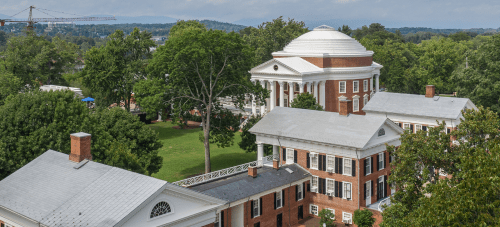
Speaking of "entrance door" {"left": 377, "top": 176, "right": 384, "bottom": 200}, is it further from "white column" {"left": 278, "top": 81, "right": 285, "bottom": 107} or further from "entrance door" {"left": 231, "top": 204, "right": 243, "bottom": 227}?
"white column" {"left": 278, "top": 81, "right": 285, "bottom": 107}

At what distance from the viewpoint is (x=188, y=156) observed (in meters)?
67.1

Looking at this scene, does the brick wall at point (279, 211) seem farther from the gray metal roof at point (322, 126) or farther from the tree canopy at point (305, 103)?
the tree canopy at point (305, 103)

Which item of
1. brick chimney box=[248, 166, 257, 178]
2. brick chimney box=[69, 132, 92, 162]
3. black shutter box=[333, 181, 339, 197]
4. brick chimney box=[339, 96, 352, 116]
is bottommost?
black shutter box=[333, 181, 339, 197]

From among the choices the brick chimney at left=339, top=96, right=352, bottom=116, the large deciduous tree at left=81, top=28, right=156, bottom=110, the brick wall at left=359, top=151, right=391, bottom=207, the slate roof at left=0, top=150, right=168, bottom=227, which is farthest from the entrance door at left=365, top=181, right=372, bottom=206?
the large deciduous tree at left=81, top=28, right=156, bottom=110

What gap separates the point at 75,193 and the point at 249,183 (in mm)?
15635

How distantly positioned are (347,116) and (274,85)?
35.2 metres

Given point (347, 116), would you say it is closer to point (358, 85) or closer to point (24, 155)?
point (24, 155)

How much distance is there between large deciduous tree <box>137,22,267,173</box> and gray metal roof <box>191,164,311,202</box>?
39.1ft

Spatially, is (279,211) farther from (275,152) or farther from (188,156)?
(188,156)

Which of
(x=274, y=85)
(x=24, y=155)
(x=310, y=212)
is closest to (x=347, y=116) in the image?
(x=310, y=212)

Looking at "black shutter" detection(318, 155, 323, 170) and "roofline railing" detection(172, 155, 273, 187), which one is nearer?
"roofline railing" detection(172, 155, 273, 187)

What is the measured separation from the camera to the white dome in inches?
3295

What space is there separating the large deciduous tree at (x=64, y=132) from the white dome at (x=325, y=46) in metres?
40.8

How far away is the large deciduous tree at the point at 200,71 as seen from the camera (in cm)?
5353
